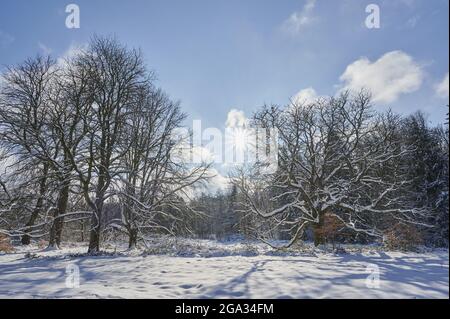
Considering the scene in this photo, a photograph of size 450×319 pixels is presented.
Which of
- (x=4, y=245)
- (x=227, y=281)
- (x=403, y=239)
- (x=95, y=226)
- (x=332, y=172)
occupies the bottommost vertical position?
(x=4, y=245)

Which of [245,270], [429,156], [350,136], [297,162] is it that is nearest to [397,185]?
[350,136]

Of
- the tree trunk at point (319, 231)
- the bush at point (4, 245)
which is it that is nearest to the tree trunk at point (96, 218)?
the bush at point (4, 245)

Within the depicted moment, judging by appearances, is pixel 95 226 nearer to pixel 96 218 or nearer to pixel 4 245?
pixel 96 218

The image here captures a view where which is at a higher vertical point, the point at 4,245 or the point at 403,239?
the point at 403,239

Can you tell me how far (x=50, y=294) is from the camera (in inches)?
216

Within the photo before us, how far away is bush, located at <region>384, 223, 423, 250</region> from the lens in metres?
13.0

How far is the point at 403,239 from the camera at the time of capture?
13.4m

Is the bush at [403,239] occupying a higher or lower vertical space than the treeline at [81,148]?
lower

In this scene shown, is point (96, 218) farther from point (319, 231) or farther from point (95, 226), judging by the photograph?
point (319, 231)

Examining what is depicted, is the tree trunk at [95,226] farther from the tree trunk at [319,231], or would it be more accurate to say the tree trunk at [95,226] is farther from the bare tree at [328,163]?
the tree trunk at [319,231]

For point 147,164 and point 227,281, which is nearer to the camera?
point 227,281

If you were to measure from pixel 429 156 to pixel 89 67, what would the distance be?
14.8 meters

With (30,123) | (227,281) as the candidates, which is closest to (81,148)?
(30,123)

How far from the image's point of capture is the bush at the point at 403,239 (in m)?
13.0
